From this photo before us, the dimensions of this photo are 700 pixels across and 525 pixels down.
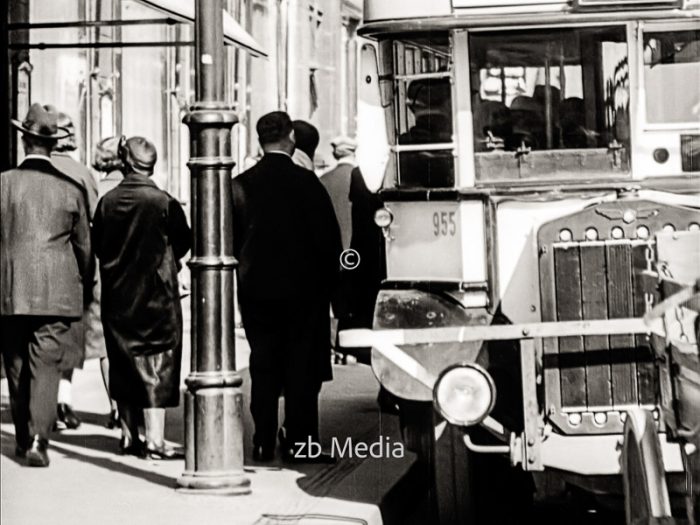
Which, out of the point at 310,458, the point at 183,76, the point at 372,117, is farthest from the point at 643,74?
the point at 183,76

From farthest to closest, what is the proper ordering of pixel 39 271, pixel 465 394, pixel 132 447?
pixel 132 447 → pixel 39 271 → pixel 465 394

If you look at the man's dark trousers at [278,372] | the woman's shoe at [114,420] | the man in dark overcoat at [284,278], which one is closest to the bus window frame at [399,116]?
the man in dark overcoat at [284,278]

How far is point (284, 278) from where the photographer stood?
31.4 ft

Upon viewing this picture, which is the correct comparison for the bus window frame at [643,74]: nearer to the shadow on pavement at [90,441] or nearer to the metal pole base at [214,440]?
the metal pole base at [214,440]

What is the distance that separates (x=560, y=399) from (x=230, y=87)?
767 centimetres

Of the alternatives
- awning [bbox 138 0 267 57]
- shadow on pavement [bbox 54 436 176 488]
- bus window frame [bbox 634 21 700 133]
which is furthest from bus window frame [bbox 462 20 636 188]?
shadow on pavement [bbox 54 436 176 488]

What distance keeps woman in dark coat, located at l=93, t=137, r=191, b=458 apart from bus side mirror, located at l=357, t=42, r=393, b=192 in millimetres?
1554

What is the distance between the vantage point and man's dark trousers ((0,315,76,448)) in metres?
9.13

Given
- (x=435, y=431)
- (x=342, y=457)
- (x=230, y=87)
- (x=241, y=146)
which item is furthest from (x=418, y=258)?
(x=241, y=146)

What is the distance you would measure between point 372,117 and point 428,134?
377 mm

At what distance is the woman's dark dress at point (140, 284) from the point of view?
966 cm

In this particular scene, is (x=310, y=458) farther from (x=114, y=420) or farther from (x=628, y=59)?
(x=628, y=59)

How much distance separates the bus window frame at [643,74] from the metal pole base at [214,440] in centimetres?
231

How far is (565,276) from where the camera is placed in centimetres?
732
